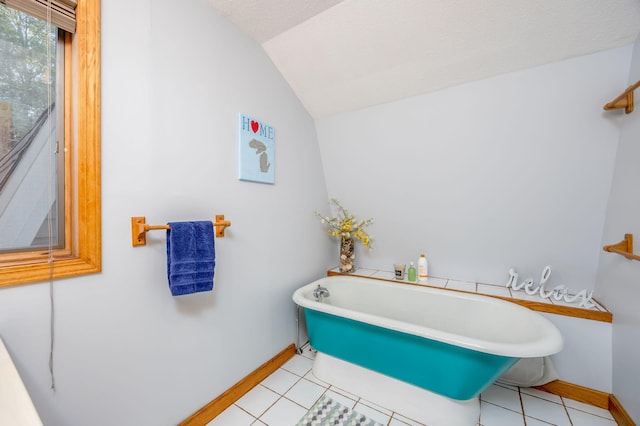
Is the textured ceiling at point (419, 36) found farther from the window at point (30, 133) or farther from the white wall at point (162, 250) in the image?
the window at point (30, 133)

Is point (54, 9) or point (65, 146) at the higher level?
point (54, 9)

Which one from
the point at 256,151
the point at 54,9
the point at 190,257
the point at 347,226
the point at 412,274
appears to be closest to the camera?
the point at 54,9

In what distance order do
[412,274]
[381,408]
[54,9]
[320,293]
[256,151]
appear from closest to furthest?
[54,9]
[381,408]
[256,151]
[320,293]
[412,274]

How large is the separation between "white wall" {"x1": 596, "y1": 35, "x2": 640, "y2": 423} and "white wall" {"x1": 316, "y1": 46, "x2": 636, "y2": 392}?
6 centimetres

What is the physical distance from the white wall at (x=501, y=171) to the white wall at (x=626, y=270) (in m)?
0.06

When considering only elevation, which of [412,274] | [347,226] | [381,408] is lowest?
[381,408]

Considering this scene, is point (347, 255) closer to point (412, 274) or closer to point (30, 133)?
point (412, 274)

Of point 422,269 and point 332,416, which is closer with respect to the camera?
point 332,416

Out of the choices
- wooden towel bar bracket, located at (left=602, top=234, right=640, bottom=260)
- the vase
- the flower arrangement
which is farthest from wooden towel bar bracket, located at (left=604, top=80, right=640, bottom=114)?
the vase

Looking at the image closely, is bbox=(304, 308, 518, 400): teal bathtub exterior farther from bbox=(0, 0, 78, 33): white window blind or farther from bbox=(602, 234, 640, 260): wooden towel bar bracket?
bbox=(0, 0, 78, 33): white window blind

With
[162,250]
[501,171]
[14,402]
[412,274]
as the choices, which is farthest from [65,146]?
[501,171]

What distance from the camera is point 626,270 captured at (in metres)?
1.46

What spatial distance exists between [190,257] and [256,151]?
858 mm

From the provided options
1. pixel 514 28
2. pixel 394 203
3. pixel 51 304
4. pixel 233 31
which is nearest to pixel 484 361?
pixel 394 203
